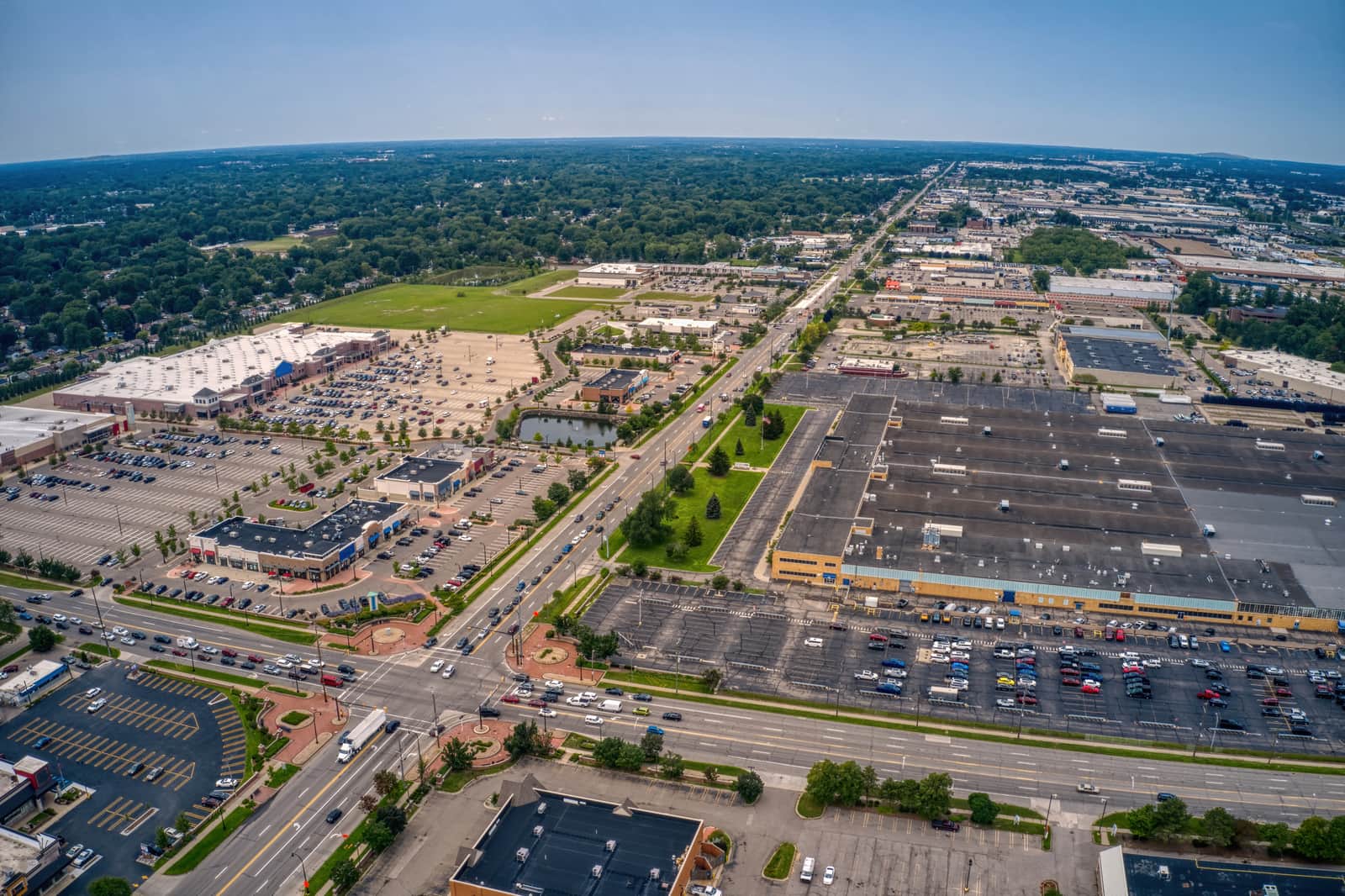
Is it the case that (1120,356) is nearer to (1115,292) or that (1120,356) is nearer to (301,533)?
(1115,292)

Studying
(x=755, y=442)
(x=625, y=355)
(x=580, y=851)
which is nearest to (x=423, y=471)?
(x=755, y=442)

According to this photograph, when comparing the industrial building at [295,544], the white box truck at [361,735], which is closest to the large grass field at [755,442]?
the industrial building at [295,544]

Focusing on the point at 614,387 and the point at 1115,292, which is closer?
the point at 614,387

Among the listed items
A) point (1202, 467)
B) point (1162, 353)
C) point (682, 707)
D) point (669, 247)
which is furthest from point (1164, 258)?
point (682, 707)

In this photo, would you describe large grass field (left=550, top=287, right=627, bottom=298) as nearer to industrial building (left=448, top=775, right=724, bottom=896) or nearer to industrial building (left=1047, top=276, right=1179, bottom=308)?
industrial building (left=1047, top=276, right=1179, bottom=308)

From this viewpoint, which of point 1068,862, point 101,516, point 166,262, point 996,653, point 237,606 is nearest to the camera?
point 1068,862

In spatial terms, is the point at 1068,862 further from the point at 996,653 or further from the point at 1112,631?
the point at 1112,631

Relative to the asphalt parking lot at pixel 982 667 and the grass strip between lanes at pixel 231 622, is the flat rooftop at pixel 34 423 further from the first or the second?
the asphalt parking lot at pixel 982 667
